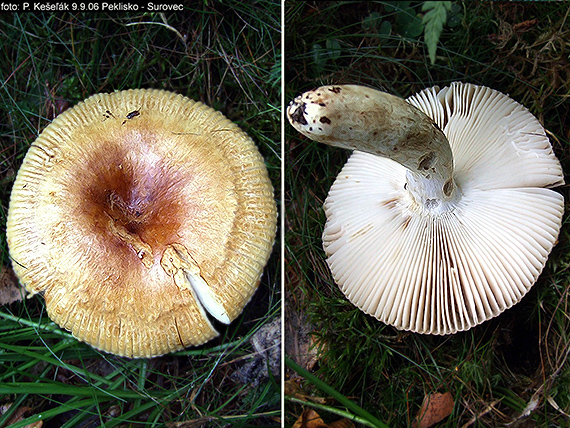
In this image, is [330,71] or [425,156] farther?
[330,71]

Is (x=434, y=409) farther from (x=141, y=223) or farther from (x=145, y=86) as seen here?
(x=145, y=86)

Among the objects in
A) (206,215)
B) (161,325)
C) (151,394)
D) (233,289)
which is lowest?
(151,394)

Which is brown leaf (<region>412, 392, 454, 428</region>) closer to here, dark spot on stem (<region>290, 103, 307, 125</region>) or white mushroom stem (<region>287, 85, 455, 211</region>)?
white mushroom stem (<region>287, 85, 455, 211</region>)

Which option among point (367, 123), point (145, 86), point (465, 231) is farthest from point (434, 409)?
point (145, 86)

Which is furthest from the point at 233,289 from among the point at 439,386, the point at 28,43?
the point at 28,43

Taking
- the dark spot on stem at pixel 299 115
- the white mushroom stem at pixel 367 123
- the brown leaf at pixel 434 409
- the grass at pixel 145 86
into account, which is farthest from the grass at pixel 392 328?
the dark spot on stem at pixel 299 115

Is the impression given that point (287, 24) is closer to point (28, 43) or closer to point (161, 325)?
point (28, 43)

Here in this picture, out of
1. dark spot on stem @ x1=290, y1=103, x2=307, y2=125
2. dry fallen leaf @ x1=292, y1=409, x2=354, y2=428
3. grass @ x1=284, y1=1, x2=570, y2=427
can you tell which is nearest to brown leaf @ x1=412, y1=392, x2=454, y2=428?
grass @ x1=284, y1=1, x2=570, y2=427
